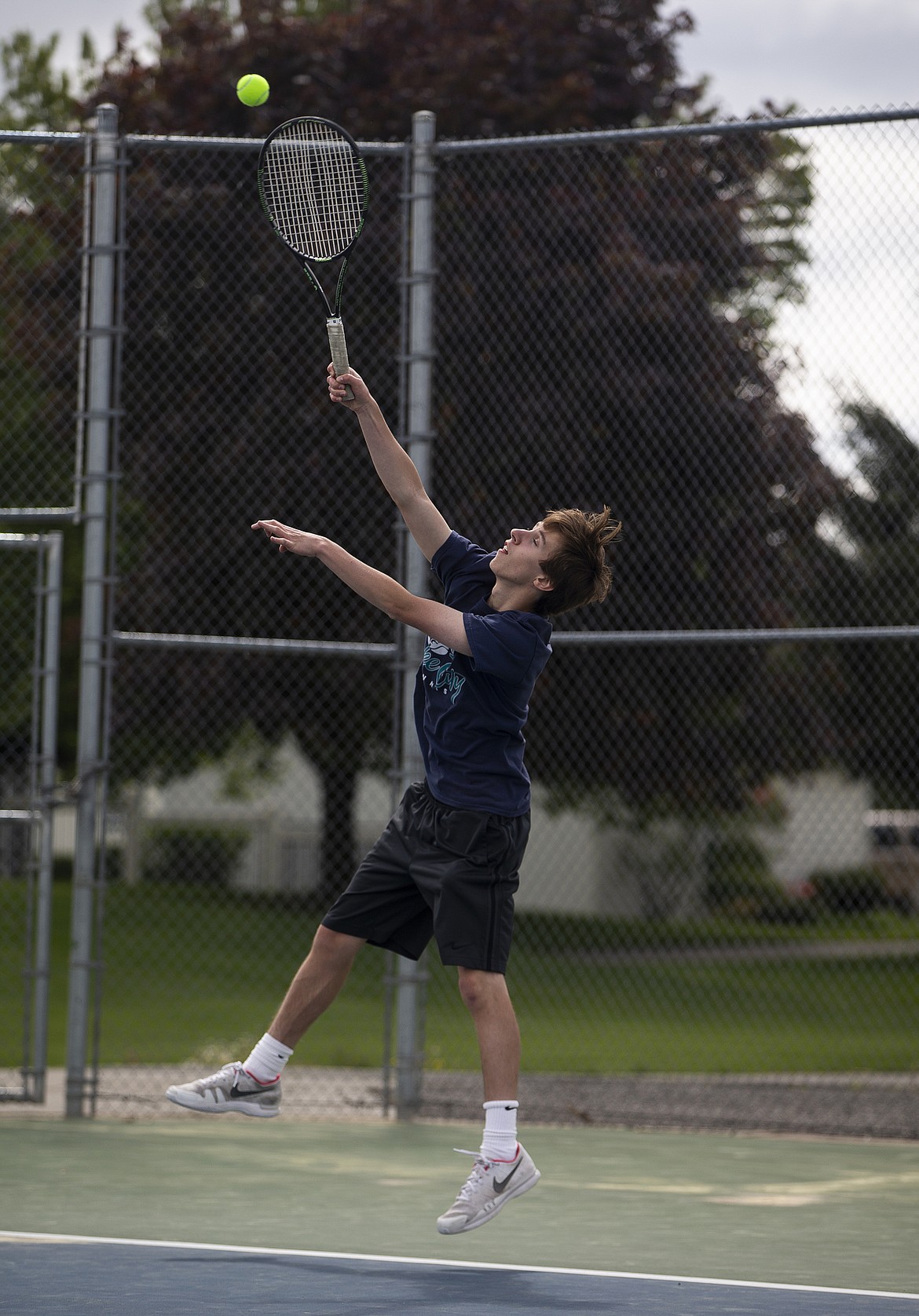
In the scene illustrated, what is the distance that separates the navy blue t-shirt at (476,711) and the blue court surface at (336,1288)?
3.76 feet

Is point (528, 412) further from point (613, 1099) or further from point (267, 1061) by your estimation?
point (267, 1061)

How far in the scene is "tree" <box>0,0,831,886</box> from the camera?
11953 millimetres

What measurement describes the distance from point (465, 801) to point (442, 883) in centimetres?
21

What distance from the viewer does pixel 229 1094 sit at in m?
4.80

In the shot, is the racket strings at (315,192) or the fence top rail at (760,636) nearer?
the racket strings at (315,192)

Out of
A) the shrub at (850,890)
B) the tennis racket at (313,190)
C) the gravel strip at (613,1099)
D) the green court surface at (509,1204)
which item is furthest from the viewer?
the shrub at (850,890)

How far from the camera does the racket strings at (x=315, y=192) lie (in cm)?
519

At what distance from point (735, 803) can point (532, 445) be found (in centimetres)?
501

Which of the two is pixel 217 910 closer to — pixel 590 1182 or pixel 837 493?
pixel 837 493

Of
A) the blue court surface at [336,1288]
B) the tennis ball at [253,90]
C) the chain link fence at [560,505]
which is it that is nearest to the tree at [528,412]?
the chain link fence at [560,505]

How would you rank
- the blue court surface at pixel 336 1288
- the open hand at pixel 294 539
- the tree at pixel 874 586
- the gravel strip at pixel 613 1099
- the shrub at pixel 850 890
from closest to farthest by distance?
the blue court surface at pixel 336 1288 → the open hand at pixel 294 539 → the gravel strip at pixel 613 1099 → the tree at pixel 874 586 → the shrub at pixel 850 890

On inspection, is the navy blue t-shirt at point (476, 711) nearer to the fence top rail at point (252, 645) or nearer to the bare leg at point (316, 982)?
the bare leg at point (316, 982)

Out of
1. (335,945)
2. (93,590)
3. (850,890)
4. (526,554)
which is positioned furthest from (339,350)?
(850,890)

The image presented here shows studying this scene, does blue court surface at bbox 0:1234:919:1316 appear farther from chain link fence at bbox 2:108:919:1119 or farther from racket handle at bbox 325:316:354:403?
chain link fence at bbox 2:108:919:1119
